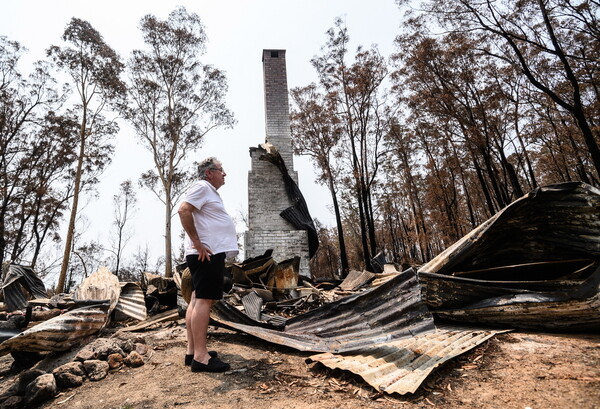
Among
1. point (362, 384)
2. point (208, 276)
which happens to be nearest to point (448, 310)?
point (362, 384)

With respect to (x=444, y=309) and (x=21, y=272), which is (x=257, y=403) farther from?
(x=21, y=272)

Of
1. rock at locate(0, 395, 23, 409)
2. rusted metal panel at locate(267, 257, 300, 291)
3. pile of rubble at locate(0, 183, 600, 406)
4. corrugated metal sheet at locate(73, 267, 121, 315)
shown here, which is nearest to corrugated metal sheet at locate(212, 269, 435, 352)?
pile of rubble at locate(0, 183, 600, 406)

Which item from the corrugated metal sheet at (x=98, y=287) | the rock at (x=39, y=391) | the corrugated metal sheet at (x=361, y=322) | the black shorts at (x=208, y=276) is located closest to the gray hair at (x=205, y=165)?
the black shorts at (x=208, y=276)

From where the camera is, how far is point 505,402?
4.97ft

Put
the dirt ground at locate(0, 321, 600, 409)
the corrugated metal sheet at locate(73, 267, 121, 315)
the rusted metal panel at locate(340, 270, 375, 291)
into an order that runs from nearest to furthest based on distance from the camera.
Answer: the dirt ground at locate(0, 321, 600, 409) → the corrugated metal sheet at locate(73, 267, 121, 315) → the rusted metal panel at locate(340, 270, 375, 291)

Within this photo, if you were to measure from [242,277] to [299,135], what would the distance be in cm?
1407

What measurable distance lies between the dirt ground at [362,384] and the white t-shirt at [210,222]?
3.08 feet

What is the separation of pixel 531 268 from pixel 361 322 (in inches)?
65.7

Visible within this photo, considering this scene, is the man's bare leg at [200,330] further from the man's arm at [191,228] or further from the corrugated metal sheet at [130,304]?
the corrugated metal sheet at [130,304]

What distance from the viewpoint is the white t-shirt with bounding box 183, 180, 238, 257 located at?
2416 mm

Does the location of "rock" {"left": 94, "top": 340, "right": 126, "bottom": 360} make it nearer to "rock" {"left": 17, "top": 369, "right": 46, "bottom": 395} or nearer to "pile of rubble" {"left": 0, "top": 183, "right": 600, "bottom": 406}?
"pile of rubble" {"left": 0, "top": 183, "right": 600, "bottom": 406}

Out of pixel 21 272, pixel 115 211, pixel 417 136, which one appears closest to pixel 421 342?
pixel 21 272

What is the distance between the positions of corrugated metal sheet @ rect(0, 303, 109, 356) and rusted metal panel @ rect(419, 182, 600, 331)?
332cm

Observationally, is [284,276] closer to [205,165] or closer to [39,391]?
[205,165]
